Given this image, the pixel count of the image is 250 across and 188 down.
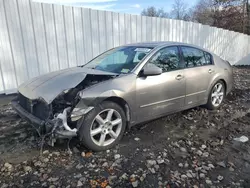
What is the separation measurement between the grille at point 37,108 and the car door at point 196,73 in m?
2.62

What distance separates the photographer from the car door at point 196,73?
4.30 metres

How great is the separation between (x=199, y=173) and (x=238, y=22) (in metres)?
24.2

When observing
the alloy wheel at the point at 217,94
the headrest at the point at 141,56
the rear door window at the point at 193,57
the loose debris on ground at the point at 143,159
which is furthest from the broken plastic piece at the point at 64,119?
the alloy wheel at the point at 217,94

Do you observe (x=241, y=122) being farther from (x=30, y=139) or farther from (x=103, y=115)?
(x=30, y=139)

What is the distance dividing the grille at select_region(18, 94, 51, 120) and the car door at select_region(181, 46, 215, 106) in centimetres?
262

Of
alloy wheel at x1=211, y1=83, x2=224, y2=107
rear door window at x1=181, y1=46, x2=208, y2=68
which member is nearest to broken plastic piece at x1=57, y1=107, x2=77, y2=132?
rear door window at x1=181, y1=46, x2=208, y2=68

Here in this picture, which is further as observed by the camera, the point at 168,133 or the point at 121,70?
the point at 168,133

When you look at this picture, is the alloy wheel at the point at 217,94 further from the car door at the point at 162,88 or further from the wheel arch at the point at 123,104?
the wheel arch at the point at 123,104

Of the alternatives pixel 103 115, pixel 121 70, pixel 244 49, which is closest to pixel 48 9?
pixel 121 70

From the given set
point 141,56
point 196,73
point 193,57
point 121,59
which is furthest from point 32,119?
point 193,57

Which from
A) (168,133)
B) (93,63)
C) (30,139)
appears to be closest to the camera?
(30,139)

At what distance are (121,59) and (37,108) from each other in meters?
1.72

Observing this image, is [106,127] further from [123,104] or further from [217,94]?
[217,94]

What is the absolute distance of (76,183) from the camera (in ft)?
8.49
